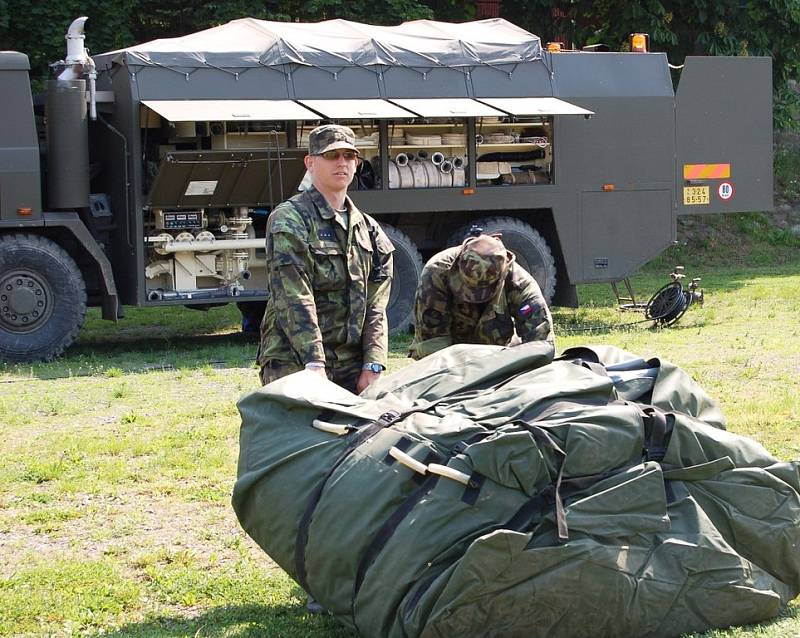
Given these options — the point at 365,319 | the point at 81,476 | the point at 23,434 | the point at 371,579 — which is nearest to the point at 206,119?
the point at 23,434

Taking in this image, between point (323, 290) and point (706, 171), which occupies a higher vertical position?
point (706, 171)

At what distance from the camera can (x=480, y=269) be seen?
224 inches

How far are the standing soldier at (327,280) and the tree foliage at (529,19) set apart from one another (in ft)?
43.4

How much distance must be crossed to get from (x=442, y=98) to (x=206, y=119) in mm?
2572

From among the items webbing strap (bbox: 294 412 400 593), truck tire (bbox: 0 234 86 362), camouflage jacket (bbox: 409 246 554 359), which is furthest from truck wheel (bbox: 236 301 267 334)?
webbing strap (bbox: 294 412 400 593)

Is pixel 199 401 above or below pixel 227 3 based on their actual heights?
below

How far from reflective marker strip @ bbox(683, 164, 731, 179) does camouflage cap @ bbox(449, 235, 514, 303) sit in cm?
880

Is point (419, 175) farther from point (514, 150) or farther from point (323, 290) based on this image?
point (323, 290)

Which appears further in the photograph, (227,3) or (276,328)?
(227,3)

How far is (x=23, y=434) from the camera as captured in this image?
27.3 feet

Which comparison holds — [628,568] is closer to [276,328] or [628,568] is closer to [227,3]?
[276,328]

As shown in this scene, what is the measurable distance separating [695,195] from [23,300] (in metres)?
7.14

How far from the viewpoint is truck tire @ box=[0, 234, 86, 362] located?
1155 cm

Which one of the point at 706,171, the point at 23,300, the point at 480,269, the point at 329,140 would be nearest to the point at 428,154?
the point at 706,171
